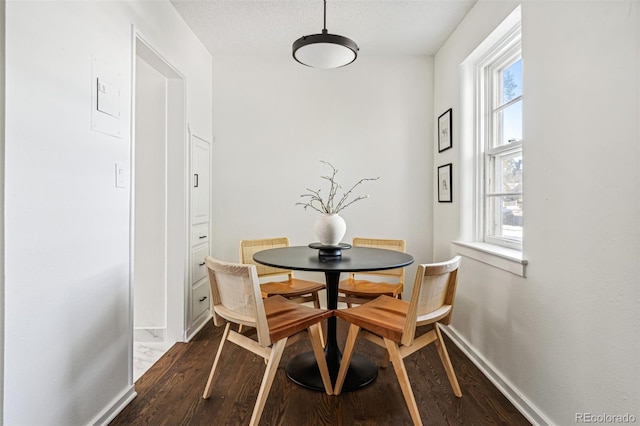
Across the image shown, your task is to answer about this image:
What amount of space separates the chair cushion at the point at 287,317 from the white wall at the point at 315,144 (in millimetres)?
1416

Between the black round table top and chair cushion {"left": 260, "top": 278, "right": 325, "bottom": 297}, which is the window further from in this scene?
chair cushion {"left": 260, "top": 278, "right": 325, "bottom": 297}

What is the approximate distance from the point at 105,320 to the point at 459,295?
7.96 ft

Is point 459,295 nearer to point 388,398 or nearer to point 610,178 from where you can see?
point 388,398

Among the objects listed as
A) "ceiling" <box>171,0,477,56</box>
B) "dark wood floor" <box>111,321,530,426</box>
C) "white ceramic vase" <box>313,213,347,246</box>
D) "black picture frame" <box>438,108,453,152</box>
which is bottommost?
"dark wood floor" <box>111,321,530,426</box>

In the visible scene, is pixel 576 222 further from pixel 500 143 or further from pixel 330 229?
pixel 330 229

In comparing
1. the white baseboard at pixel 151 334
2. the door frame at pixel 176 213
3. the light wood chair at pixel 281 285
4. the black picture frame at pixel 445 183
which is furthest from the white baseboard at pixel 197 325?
the black picture frame at pixel 445 183

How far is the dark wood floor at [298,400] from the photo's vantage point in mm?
1716

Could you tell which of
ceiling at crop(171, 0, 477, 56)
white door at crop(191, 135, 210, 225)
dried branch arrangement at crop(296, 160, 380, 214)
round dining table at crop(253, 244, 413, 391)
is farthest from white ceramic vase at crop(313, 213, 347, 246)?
ceiling at crop(171, 0, 477, 56)

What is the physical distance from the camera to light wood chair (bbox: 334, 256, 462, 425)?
158cm

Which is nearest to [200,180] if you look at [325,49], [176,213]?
[176,213]

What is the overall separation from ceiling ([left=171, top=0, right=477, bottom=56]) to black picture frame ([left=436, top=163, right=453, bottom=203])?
1.16 meters

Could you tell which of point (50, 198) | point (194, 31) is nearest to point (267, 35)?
point (194, 31)

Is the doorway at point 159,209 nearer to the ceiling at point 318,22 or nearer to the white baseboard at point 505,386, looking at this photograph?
the ceiling at point 318,22

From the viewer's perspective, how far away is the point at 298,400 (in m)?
1.88
